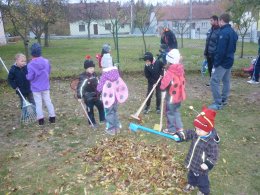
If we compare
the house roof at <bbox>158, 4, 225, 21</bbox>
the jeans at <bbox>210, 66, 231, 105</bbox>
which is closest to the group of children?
the jeans at <bbox>210, 66, 231, 105</bbox>

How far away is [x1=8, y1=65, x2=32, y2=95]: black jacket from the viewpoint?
7.16m

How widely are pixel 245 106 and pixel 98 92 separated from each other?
4.29 m

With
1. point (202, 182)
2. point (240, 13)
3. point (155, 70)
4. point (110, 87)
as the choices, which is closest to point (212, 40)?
point (155, 70)

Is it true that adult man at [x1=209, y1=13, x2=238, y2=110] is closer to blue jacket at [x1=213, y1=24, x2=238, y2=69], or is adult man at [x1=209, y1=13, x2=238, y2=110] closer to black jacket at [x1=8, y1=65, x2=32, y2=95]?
blue jacket at [x1=213, y1=24, x2=238, y2=69]

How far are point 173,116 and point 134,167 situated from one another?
175cm

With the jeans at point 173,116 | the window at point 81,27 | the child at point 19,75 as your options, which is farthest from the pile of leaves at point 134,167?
the window at point 81,27

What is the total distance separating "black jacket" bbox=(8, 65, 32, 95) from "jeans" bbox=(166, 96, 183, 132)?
11.3 ft

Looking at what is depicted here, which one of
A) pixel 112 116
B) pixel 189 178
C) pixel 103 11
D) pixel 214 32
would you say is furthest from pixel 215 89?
pixel 103 11

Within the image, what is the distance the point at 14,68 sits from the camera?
7160 mm

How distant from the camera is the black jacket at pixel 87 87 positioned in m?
6.64

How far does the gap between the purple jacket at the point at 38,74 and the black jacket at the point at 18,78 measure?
0.45 meters

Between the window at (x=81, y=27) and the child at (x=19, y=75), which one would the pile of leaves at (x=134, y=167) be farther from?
the window at (x=81, y=27)

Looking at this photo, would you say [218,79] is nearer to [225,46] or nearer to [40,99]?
[225,46]

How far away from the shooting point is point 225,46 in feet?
25.1
